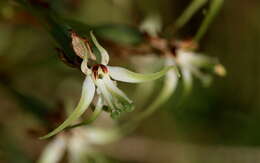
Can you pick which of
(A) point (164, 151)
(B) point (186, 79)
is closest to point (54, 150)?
(B) point (186, 79)

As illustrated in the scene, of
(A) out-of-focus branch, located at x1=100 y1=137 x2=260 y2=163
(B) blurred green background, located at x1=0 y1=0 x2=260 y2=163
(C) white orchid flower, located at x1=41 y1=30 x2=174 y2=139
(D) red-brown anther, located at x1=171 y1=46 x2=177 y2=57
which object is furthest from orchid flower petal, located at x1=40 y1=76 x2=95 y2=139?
(A) out-of-focus branch, located at x1=100 y1=137 x2=260 y2=163

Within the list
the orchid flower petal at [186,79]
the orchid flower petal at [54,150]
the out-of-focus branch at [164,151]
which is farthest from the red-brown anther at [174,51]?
the out-of-focus branch at [164,151]

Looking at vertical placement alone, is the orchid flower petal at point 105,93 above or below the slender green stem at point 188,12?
below

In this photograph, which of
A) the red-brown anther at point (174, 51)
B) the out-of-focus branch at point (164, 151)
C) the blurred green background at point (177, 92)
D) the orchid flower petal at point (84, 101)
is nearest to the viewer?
the orchid flower petal at point (84, 101)

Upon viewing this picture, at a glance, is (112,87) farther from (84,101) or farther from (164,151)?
(164,151)

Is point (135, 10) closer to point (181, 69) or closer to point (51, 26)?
point (181, 69)

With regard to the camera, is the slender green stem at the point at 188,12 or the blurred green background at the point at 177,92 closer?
the slender green stem at the point at 188,12

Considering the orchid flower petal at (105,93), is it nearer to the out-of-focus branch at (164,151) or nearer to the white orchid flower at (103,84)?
the white orchid flower at (103,84)

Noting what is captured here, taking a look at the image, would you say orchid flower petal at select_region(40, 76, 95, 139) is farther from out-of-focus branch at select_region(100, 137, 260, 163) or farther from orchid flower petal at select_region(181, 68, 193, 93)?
out-of-focus branch at select_region(100, 137, 260, 163)

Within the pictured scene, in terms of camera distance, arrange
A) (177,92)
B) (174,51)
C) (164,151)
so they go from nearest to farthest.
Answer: (174,51) → (177,92) → (164,151)
